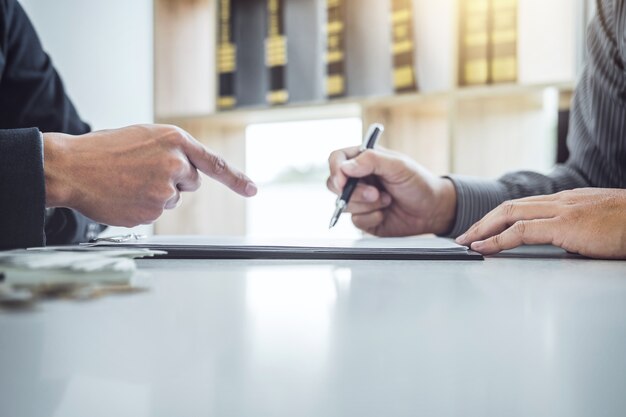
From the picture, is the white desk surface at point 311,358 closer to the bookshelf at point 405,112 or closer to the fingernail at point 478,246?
the fingernail at point 478,246

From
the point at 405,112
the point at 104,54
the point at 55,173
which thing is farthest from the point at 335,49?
the point at 55,173

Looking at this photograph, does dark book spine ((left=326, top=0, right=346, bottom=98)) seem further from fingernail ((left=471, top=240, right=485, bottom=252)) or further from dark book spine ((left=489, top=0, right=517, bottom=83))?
fingernail ((left=471, top=240, right=485, bottom=252))

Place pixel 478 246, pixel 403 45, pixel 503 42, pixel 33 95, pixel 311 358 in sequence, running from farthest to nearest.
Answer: pixel 403 45, pixel 503 42, pixel 33 95, pixel 478 246, pixel 311 358

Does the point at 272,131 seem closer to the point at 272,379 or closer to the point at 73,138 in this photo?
the point at 73,138

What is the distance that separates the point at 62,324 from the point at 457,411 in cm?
15

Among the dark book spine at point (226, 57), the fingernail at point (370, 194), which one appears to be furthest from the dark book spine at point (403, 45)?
the fingernail at point (370, 194)

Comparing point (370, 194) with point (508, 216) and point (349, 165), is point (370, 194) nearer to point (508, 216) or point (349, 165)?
point (349, 165)

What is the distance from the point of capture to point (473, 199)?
3.30 ft

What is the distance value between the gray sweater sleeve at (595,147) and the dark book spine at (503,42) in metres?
0.51

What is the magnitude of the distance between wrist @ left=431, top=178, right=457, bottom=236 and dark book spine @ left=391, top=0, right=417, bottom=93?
865 mm

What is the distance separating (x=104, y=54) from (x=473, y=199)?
5.78 feet

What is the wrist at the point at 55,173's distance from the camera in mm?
703

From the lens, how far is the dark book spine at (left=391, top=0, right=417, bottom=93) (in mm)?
1781

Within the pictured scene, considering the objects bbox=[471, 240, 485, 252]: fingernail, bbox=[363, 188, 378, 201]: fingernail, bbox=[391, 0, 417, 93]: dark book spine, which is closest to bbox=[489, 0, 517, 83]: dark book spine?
bbox=[391, 0, 417, 93]: dark book spine
